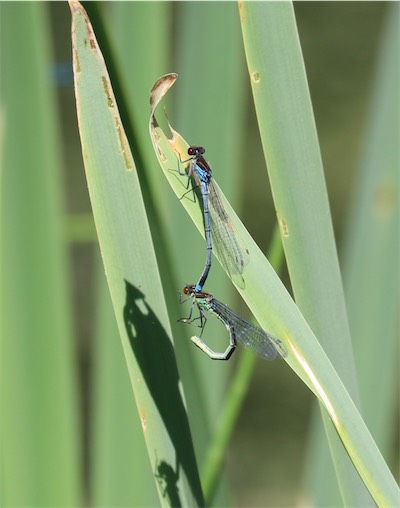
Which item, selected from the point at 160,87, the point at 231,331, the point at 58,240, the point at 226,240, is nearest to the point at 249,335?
the point at 231,331

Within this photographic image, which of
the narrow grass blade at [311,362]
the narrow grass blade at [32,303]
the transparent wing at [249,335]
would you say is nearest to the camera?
the narrow grass blade at [311,362]

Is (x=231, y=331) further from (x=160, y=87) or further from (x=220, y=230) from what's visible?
(x=160, y=87)

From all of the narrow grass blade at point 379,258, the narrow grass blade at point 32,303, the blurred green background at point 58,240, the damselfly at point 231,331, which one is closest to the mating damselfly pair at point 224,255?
the damselfly at point 231,331

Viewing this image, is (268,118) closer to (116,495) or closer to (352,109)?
(116,495)

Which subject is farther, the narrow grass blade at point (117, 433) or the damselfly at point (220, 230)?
the narrow grass blade at point (117, 433)

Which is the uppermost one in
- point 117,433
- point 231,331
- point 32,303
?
point 32,303

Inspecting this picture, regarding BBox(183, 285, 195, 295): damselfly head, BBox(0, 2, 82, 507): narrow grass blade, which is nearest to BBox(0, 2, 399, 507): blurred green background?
BBox(0, 2, 82, 507): narrow grass blade

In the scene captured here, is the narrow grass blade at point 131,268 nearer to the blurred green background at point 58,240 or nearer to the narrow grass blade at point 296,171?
the narrow grass blade at point 296,171
